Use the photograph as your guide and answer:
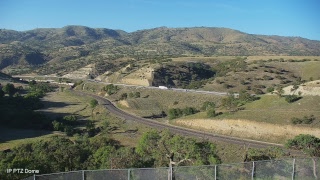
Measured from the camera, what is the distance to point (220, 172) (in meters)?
15.8

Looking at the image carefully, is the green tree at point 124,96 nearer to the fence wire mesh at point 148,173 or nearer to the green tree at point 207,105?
the green tree at point 207,105

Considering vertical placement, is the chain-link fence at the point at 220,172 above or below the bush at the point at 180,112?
above

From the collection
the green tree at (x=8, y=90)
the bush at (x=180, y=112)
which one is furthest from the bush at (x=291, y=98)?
the green tree at (x=8, y=90)

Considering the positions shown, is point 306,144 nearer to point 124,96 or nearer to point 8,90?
point 124,96

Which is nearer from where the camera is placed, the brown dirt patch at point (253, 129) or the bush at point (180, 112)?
the brown dirt patch at point (253, 129)

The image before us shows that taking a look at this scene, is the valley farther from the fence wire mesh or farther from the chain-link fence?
the chain-link fence

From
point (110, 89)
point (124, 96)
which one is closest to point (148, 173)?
point (124, 96)

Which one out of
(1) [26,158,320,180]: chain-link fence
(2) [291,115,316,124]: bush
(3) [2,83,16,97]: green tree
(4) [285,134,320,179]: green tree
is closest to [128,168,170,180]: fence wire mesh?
(1) [26,158,320,180]: chain-link fence

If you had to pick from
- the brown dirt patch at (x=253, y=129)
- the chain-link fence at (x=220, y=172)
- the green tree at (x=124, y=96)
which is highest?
the chain-link fence at (x=220, y=172)

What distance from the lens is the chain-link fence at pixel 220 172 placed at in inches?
583

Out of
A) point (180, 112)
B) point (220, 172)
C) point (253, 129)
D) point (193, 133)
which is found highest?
point (220, 172)

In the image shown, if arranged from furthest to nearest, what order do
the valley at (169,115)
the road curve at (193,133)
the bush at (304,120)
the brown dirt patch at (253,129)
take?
the bush at (304,120)
the brown dirt patch at (253,129)
the road curve at (193,133)
the valley at (169,115)

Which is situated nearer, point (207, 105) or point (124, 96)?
point (207, 105)

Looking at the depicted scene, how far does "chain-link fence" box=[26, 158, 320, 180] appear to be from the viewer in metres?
14.8
